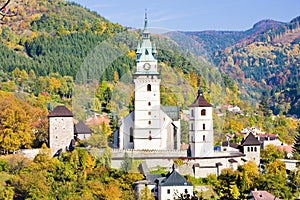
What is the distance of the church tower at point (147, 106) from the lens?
116ft

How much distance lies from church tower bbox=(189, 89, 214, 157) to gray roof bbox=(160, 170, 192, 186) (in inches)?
129

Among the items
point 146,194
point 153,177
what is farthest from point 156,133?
point 146,194

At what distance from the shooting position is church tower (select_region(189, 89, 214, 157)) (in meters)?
34.1

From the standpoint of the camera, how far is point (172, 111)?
36.8 meters

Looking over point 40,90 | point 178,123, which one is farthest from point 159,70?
point 40,90

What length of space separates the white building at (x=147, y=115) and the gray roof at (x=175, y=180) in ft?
14.8

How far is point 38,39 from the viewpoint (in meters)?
94.2

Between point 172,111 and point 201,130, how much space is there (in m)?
3.09

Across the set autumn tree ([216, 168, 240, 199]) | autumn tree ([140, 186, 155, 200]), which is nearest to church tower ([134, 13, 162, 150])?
autumn tree ([216, 168, 240, 199])

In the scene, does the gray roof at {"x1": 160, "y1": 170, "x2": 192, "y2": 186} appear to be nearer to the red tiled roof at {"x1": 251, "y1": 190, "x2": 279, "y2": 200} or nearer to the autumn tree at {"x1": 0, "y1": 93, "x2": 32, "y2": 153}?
the red tiled roof at {"x1": 251, "y1": 190, "x2": 279, "y2": 200}

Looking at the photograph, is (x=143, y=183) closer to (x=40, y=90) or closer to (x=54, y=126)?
(x=54, y=126)

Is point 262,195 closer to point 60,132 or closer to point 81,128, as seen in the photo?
point 60,132

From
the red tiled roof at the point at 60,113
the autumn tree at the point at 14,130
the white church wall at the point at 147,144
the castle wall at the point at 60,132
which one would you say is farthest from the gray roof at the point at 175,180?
the autumn tree at the point at 14,130

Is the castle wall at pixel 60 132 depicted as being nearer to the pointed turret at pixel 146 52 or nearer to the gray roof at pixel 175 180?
the pointed turret at pixel 146 52
